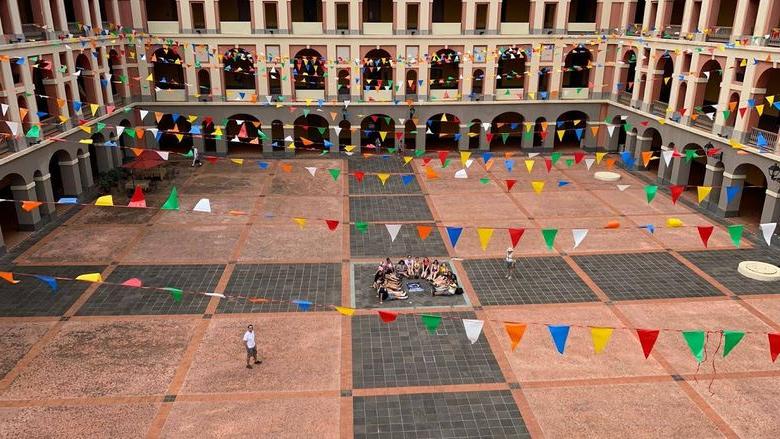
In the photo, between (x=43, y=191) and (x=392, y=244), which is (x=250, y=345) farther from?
(x=43, y=191)

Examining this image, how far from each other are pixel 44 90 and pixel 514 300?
2878 centimetres

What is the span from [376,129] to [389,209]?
16090mm

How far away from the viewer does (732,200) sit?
3278 centimetres

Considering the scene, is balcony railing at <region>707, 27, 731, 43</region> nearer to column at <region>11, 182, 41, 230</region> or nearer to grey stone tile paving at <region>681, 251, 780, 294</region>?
grey stone tile paving at <region>681, 251, 780, 294</region>

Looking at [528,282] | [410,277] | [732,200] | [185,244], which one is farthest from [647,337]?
[185,244]

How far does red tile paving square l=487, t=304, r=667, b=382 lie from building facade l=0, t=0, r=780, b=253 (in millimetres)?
17069

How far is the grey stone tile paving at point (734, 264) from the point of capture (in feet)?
81.9

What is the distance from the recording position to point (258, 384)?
60.1 ft

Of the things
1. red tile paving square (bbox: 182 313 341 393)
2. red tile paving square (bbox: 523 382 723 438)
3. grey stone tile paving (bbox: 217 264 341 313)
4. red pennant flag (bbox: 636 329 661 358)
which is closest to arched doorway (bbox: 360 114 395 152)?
grey stone tile paving (bbox: 217 264 341 313)

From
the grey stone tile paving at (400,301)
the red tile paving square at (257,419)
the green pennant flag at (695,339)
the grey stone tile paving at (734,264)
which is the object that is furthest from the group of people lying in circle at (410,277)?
the grey stone tile paving at (734,264)

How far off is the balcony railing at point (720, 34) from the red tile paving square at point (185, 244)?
29.7 meters

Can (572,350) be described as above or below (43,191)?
below

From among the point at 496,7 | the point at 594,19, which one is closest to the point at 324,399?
the point at 496,7

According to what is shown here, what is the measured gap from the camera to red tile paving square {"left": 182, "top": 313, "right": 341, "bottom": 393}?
18.3 meters
